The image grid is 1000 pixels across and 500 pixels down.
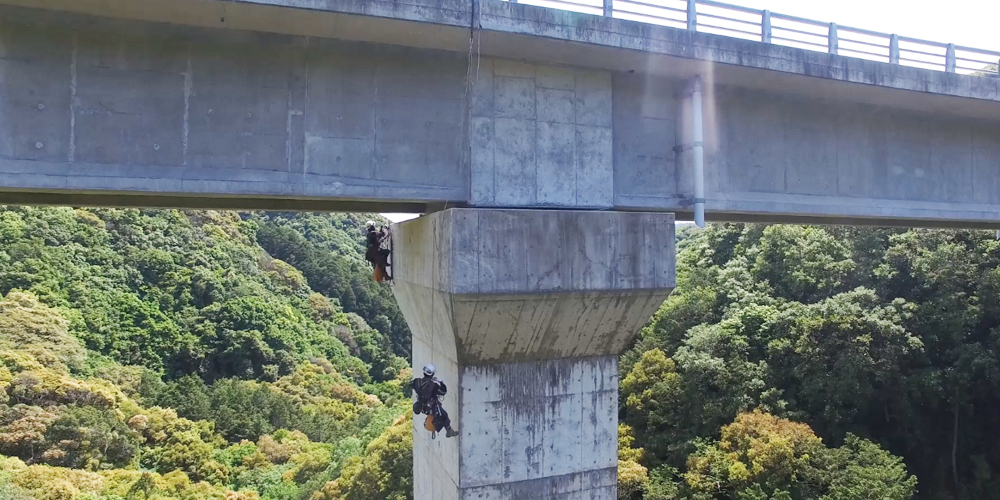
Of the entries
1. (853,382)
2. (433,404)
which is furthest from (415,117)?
(853,382)

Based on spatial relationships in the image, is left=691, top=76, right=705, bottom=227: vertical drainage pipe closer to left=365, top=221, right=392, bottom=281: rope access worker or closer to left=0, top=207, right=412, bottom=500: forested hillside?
left=365, top=221, right=392, bottom=281: rope access worker

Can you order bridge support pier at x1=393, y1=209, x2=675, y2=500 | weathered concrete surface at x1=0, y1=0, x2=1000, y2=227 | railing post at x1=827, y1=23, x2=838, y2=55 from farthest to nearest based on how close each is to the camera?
railing post at x1=827, y1=23, x2=838, y2=55 → bridge support pier at x1=393, y1=209, x2=675, y2=500 → weathered concrete surface at x1=0, y1=0, x2=1000, y2=227

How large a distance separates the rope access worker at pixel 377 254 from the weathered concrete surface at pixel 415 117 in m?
0.56

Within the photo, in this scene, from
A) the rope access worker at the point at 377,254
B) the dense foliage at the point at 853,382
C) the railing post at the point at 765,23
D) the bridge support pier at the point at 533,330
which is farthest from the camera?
the dense foliage at the point at 853,382

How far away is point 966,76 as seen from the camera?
863 centimetres

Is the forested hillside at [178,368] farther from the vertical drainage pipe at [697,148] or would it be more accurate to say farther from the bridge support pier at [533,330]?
the vertical drainage pipe at [697,148]

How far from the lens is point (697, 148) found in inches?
302

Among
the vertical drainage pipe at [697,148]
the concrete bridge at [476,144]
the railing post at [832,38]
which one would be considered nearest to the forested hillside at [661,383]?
the concrete bridge at [476,144]

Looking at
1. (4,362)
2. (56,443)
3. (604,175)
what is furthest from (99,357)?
(604,175)

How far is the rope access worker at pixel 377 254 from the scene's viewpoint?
8.99 metres

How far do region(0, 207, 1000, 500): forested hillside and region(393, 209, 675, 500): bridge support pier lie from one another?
33.6 feet

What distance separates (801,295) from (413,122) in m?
20.1

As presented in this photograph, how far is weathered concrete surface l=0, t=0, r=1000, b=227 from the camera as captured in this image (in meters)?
5.71

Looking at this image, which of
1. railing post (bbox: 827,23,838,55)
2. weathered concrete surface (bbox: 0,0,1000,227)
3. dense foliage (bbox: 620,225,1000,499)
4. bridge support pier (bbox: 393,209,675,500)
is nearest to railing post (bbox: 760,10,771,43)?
weathered concrete surface (bbox: 0,0,1000,227)
